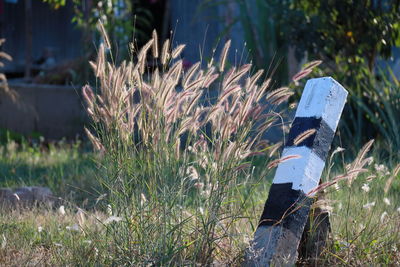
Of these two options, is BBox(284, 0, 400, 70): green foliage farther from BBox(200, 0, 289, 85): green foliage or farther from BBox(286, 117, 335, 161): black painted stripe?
BBox(286, 117, 335, 161): black painted stripe

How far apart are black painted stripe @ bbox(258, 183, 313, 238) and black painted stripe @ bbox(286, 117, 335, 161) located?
197 millimetres

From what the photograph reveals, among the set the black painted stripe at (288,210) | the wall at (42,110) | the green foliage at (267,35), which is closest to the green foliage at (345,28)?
the green foliage at (267,35)

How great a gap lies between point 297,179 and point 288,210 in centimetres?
13

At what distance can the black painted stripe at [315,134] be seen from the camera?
3191 millimetres

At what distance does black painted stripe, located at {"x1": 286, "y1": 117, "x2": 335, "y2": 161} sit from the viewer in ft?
10.5

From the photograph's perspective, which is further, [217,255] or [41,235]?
[41,235]

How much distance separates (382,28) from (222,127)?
15.5 feet

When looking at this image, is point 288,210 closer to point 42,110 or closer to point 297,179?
point 297,179

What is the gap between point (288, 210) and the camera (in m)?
3.13

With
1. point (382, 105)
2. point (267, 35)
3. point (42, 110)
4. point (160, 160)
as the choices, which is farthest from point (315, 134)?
point (42, 110)

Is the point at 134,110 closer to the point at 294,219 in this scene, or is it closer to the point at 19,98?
the point at 294,219

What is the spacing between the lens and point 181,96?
3107 millimetres

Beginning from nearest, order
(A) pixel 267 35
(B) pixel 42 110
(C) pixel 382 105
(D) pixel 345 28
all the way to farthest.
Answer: (C) pixel 382 105
(D) pixel 345 28
(A) pixel 267 35
(B) pixel 42 110

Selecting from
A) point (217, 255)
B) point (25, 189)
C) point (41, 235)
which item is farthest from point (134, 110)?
point (25, 189)
